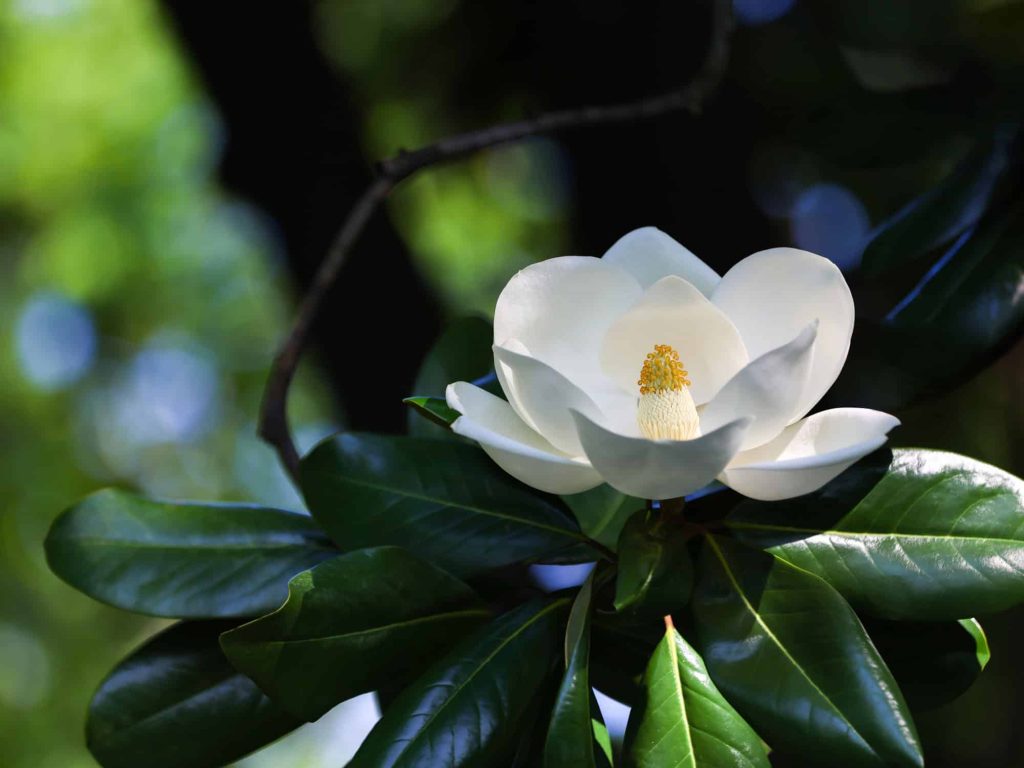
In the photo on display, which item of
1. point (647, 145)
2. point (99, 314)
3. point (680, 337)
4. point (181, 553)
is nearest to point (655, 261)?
point (680, 337)

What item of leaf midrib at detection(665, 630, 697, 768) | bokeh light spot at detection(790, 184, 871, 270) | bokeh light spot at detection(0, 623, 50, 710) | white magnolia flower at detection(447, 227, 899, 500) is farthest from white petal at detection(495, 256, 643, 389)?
bokeh light spot at detection(0, 623, 50, 710)

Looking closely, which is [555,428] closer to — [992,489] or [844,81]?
[992,489]

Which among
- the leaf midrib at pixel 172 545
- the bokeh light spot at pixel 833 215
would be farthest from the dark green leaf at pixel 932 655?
the bokeh light spot at pixel 833 215

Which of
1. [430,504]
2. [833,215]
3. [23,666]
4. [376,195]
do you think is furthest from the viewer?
[23,666]

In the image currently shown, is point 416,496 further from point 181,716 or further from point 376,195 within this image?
point 376,195

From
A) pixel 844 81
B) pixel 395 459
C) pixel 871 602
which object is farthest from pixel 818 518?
pixel 844 81
